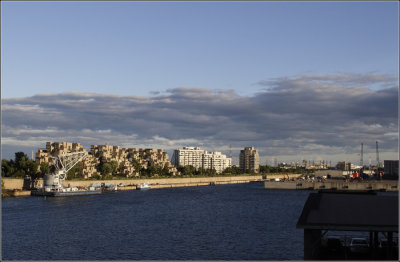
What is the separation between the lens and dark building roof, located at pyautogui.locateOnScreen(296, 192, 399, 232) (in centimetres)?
2053

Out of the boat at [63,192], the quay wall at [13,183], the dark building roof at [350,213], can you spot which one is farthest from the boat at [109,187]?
the dark building roof at [350,213]

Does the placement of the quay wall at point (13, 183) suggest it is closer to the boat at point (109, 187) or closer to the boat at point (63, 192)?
the boat at point (63, 192)

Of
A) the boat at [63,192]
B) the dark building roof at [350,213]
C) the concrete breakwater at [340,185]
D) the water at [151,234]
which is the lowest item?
the water at [151,234]

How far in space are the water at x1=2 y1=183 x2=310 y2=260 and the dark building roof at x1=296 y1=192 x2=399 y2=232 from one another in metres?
20.3

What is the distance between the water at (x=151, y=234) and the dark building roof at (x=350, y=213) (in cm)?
2028

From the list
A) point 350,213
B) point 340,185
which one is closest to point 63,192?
point 340,185

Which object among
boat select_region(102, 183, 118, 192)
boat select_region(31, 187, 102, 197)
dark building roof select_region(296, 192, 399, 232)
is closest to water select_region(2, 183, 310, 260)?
dark building roof select_region(296, 192, 399, 232)

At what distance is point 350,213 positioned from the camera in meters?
21.5

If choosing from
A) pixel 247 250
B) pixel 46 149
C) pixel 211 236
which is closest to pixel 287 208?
pixel 211 236

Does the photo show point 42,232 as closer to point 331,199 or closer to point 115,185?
point 331,199

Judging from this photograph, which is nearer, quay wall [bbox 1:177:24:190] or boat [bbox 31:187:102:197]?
boat [bbox 31:187:102:197]

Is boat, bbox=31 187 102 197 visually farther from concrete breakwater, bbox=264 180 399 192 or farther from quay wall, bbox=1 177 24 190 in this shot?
concrete breakwater, bbox=264 180 399 192

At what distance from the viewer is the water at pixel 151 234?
143ft

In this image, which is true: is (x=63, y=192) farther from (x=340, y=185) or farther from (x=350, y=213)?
(x=350, y=213)
